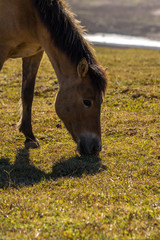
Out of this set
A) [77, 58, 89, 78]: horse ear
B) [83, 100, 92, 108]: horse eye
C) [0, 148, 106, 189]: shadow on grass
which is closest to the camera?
[0, 148, 106, 189]: shadow on grass

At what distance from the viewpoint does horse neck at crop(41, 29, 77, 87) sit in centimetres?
586

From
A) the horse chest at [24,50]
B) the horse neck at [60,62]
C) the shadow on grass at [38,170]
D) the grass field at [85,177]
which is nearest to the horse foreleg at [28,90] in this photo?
the grass field at [85,177]

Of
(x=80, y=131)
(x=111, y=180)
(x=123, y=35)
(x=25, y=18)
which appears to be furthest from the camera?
(x=123, y=35)

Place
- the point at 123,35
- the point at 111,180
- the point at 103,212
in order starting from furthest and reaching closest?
the point at 123,35 → the point at 111,180 → the point at 103,212

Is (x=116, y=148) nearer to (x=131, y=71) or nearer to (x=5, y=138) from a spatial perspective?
(x=5, y=138)

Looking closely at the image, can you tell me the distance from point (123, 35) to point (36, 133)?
2271 cm

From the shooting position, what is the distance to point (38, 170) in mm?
5492

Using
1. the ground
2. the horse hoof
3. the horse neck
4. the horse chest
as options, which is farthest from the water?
the horse neck

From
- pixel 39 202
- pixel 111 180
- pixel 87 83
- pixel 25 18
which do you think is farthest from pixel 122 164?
pixel 25 18

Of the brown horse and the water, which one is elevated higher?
the brown horse

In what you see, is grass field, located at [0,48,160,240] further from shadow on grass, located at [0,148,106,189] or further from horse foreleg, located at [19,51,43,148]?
horse foreleg, located at [19,51,43,148]

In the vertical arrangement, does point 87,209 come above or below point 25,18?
below

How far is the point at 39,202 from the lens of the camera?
14.2 ft

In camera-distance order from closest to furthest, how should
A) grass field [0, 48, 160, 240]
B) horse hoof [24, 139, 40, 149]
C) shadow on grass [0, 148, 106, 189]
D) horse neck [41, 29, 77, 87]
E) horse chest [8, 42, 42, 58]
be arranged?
grass field [0, 48, 160, 240]
shadow on grass [0, 148, 106, 189]
horse neck [41, 29, 77, 87]
horse chest [8, 42, 42, 58]
horse hoof [24, 139, 40, 149]
